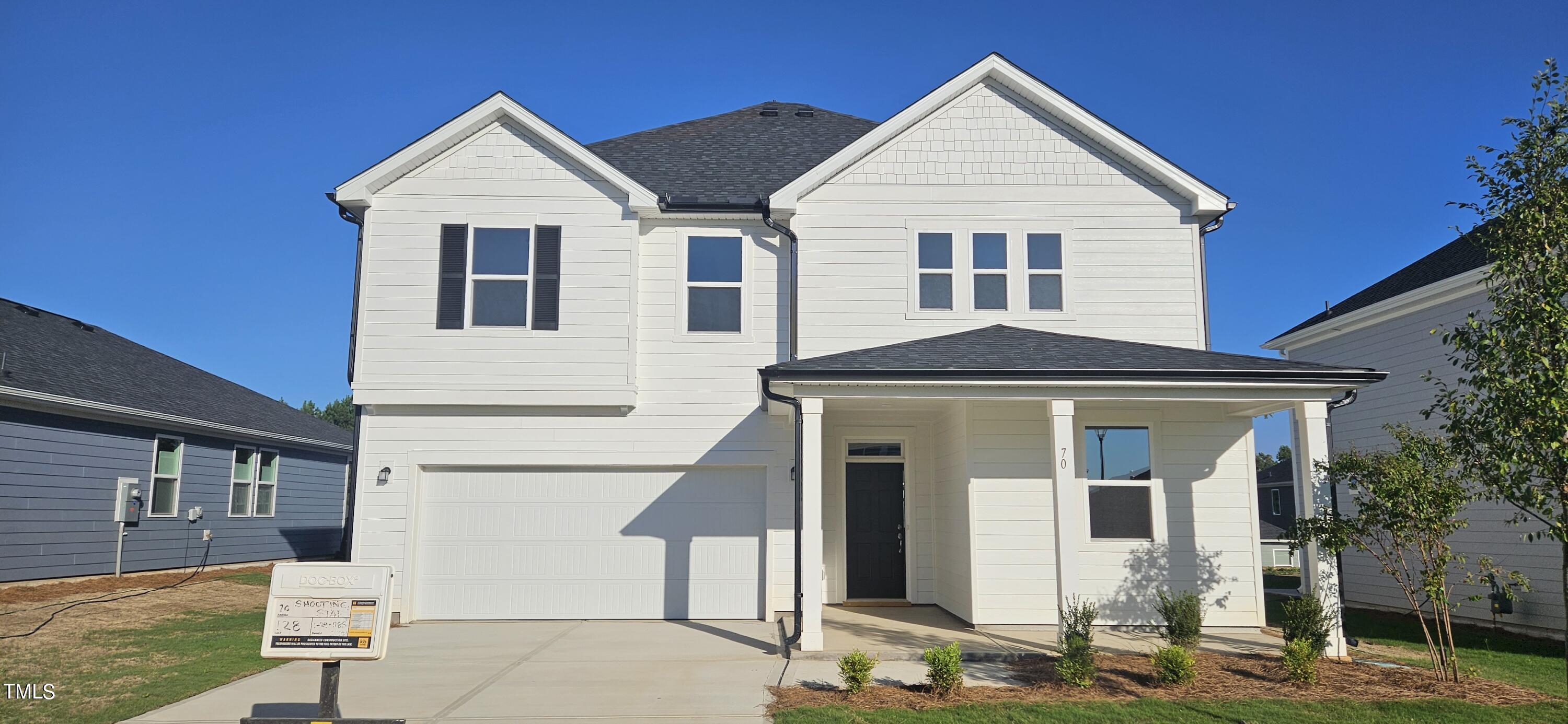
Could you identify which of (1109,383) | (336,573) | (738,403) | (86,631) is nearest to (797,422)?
(738,403)

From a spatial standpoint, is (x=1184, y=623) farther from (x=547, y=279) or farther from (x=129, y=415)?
(x=129, y=415)

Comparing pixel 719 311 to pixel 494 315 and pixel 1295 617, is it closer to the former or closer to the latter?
pixel 494 315

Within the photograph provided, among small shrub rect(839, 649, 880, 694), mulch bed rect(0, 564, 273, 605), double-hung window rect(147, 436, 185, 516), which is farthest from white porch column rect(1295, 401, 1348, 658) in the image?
double-hung window rect(147, 436, 185, 516)

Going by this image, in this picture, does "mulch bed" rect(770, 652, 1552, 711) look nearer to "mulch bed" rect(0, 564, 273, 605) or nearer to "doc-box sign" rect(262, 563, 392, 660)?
"doc-box sign" rect(262, 563, 392, 660)

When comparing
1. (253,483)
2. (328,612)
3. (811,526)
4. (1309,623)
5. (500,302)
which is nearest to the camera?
(328,612)


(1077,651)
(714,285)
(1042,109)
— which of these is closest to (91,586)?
(714,285)

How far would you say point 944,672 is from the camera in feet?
25.4

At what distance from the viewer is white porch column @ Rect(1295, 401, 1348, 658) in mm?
9414

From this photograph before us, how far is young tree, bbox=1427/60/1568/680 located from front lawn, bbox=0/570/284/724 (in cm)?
1026

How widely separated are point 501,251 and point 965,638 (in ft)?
24.9

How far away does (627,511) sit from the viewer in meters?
12.6

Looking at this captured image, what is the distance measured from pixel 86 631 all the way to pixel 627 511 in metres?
6.24

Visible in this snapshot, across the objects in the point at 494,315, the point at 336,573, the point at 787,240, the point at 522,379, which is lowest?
the point at 336,573

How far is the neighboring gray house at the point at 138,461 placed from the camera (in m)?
14.4
